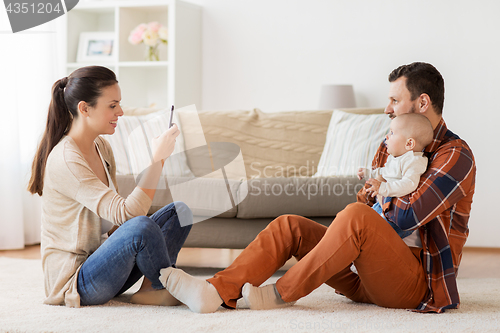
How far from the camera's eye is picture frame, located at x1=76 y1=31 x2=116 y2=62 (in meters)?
3.96

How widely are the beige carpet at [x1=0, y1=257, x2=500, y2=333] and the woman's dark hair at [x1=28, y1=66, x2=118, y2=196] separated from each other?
0.41 meters

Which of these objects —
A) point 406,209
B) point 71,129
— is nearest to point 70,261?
point 71,129

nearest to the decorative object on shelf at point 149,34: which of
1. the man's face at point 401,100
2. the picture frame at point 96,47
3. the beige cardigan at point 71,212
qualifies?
the picture frame at point 96,47

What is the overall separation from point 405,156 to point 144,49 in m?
3.13

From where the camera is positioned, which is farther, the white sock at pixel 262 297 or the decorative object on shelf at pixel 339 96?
the decorative object on shelf at pixel 339 96

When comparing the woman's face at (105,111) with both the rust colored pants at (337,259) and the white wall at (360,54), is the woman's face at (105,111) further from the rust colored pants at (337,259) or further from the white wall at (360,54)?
the white wall at (360,54)

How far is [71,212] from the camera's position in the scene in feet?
5.04

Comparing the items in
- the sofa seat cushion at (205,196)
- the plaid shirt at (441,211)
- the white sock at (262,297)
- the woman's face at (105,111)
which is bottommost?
the white sock at (262,297)

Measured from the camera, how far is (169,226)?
1.69 m

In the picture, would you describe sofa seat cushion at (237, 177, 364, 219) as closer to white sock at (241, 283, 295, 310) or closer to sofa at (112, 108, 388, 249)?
sofa at (112, 108, 388, 249)

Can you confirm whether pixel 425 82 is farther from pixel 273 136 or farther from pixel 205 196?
pixel 273 136

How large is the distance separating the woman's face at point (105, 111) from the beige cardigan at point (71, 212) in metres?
0.10

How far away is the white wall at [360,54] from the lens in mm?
3441

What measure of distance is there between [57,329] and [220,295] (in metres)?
0.46
